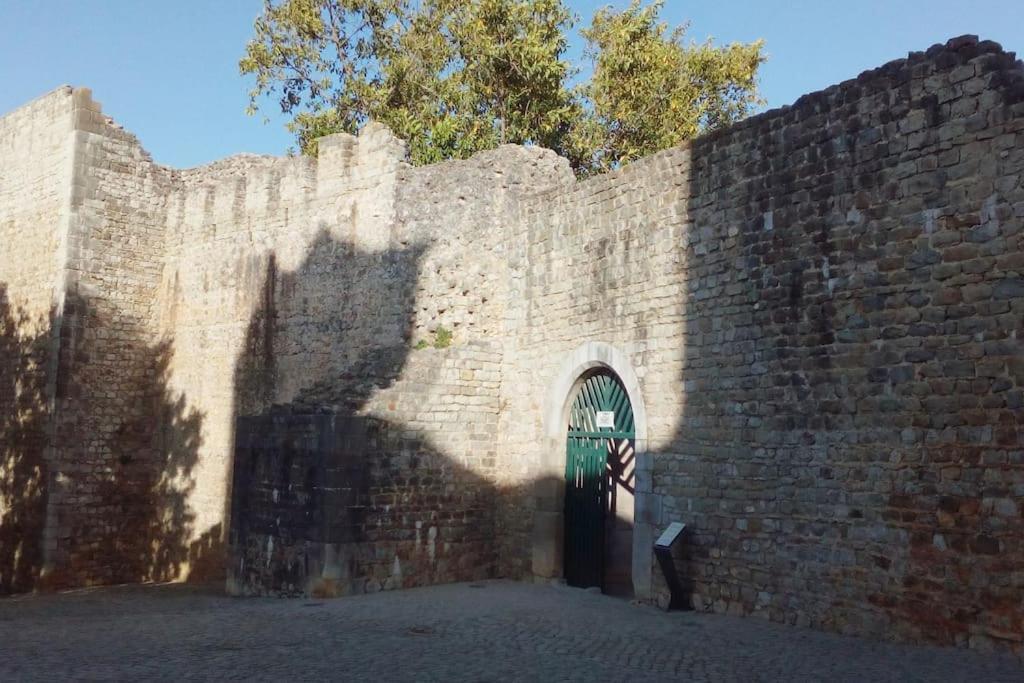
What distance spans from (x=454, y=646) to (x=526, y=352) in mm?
4761

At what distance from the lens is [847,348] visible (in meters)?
7.81

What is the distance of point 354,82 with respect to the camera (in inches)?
874

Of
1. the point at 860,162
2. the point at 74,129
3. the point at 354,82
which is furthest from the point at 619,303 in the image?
the point at 354,82

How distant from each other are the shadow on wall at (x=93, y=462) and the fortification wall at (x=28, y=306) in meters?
0.03

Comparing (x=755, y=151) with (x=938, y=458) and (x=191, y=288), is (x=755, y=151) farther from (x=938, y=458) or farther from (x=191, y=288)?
(x=191, y=288)

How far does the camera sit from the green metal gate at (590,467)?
10508 mm

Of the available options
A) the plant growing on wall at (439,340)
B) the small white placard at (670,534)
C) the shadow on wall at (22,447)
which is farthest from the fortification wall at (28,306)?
the small white placard at (670,534)

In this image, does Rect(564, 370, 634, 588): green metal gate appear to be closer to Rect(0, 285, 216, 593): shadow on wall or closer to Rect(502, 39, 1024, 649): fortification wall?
Rect(502, 39, 1024, 649): fortification wall

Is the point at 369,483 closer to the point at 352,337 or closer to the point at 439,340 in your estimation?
the point at 439,340

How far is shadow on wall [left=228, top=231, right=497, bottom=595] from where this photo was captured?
10.1 m

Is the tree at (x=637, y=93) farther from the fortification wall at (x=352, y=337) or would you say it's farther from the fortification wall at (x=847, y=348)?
the fortification wall at (x=847, y=348)

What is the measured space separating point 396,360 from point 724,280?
13.6 feet

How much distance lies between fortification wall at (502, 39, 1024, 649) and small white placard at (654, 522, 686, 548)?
0.12 m

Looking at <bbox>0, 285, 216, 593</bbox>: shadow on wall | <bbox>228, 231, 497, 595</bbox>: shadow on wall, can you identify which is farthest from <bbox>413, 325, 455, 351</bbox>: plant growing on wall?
<bbox>0, 285, 216, 593</bbox>: shadow on wall
